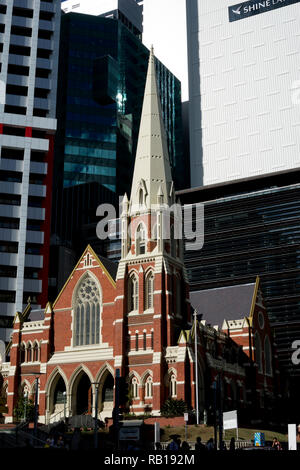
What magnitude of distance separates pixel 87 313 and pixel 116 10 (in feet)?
387

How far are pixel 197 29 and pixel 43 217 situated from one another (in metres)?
61.3

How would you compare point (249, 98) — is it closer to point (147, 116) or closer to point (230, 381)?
point (147, 116)

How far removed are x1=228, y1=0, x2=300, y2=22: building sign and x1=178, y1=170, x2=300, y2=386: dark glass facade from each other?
3760 centimetres

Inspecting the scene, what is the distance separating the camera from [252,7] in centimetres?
13962

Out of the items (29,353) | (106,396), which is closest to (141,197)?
(29,353)

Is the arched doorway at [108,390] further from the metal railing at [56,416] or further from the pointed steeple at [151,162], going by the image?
the pointed steeple at [151,162]

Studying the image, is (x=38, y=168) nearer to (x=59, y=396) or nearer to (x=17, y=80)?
(x=17, y=80)

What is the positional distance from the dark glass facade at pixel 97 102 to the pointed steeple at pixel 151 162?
2548 inches

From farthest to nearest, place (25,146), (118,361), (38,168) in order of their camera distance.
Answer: (25,146), (38,168), (118,361)

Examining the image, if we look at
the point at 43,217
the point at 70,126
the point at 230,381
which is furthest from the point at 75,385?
the point at 70,126

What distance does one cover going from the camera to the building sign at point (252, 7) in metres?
138

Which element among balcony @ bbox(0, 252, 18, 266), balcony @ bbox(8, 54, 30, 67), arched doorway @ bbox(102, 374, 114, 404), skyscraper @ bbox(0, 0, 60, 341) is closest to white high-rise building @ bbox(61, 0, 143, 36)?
skyscraper @ bbox(0, 0, 60, 341)

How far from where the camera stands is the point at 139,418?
192 feet

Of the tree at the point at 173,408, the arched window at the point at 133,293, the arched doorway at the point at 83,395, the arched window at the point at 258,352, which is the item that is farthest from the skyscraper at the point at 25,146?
the tree at the point at 173,408
